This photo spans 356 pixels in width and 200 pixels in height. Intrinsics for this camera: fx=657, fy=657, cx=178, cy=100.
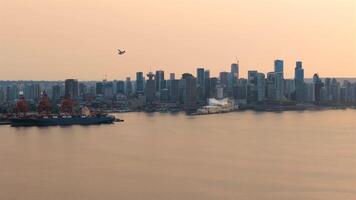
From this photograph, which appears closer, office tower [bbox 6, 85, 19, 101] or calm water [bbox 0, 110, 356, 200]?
calm water [bbox 0, 110, 356, 200]

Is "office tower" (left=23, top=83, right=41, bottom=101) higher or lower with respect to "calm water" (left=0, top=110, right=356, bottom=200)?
higher

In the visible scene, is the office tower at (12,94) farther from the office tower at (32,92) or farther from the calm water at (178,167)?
the calm water at (178,167)

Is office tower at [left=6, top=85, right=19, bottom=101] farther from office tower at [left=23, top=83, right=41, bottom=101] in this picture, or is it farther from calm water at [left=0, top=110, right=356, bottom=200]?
calm water at [left=0, top=110, right=356, bottom=200]

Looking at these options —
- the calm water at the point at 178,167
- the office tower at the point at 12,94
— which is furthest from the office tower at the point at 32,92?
the calm water at the point at 178,167

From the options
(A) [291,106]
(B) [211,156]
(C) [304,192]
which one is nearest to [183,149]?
(B) [211,156]

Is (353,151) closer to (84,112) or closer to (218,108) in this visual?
(84,112)

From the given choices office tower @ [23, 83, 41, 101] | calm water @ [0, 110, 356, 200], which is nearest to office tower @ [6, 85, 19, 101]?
office tower @ [23, 83, 41, 101]

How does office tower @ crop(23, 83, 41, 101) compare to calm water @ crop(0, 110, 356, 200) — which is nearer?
calm water @ crop(0, 110, 356, 200)

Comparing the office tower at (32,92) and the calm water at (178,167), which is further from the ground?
the office tower at (32,92)

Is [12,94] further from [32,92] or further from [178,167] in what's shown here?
[178,167]
